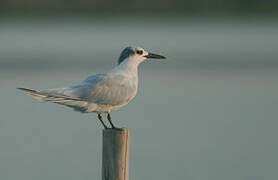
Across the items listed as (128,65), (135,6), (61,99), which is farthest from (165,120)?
(135,6)

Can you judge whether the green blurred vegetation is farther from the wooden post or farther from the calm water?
the wooden post

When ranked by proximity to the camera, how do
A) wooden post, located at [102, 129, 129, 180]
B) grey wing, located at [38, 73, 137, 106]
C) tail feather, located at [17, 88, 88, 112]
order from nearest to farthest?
wooden post, located at [102, 129, 129, 180] → tail feather, located at [17, 88, 88, 112] → grey wing, located at [38, 73, 137, 106]

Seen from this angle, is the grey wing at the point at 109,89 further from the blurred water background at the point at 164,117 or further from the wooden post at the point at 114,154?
the blurred water background at the point at 164,117

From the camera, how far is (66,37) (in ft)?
135

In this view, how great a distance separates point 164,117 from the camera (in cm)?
1519

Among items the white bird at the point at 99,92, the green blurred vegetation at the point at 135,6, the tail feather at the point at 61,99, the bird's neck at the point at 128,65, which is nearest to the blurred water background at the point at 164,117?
the bird's neck at the point at 128,65

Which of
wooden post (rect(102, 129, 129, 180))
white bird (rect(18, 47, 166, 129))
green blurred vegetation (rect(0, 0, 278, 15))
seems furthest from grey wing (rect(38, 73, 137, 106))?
green blurred vegetation (rect(0, 0, 278, 15))

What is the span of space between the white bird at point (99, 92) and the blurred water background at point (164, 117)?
126 inches

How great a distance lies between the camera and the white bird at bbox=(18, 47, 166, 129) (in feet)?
26.2

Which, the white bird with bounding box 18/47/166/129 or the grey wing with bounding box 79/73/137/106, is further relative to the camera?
the grey wing with bounding box 79/73/137/106

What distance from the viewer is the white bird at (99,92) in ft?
26.2

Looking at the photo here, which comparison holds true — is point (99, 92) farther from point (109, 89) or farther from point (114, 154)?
point (114, 154)

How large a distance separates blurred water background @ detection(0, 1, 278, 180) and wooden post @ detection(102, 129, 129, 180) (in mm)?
4604

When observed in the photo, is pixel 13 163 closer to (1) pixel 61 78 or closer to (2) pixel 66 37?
(1) pixel 61 78
